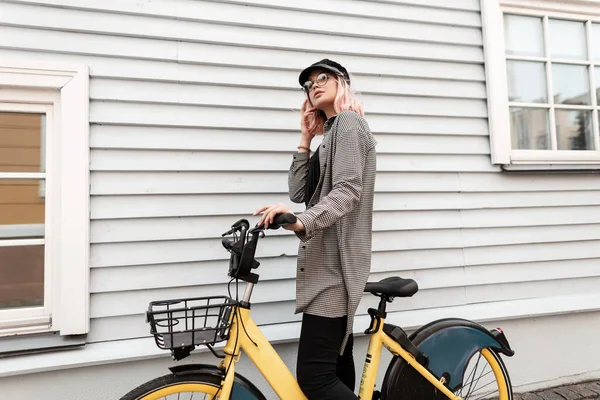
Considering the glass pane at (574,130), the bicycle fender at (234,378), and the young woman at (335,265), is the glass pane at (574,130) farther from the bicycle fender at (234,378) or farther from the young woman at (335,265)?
the bicycle fender at (234,378)

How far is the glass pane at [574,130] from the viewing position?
3.20 meters

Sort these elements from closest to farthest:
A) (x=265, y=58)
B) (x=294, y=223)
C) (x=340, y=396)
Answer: (x=294, y=223) < (x=340, y=396) < (x=265, y=58)

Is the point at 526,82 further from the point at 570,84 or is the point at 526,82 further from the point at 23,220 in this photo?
the point at 23,220

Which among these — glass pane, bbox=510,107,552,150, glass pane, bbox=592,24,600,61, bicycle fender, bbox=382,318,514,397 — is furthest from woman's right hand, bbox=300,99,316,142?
glass pane, bbox=592,24,600,61

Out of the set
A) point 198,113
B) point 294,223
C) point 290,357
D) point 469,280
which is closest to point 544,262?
point 469,280

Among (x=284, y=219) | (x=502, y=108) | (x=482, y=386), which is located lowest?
(x=482, y=386)

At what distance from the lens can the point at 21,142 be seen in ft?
7.22

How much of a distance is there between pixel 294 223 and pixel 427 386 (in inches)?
45.3

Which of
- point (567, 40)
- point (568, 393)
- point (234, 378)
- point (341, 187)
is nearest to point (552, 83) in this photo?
point (567, 40)

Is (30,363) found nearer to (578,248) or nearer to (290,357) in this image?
(290,357)

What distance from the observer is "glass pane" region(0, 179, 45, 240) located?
2.16 meters

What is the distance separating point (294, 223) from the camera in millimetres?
1483

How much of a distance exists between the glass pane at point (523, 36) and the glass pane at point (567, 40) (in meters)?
0.10

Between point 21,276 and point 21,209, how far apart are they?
348 millimetres
